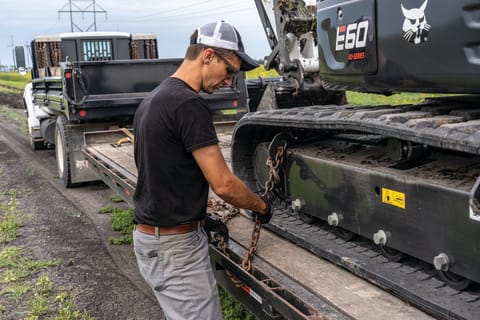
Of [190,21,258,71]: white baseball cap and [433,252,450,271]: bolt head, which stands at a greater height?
[190,21,258,71]: white baseball cap

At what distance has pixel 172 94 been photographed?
2986 millimetres

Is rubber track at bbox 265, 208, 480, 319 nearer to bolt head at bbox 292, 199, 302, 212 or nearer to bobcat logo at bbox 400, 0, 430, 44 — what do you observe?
bolt head at bbox 292, 199, 302, 212

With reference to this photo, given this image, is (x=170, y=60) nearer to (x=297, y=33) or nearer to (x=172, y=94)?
(x=297, y=33)

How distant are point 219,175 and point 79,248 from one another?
164 inches

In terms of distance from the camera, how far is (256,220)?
3.90 metres

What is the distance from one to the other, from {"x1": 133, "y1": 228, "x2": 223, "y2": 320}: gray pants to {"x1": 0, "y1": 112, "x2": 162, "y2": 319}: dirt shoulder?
1836 millimetres

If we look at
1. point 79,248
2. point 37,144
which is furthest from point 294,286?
point 37,144

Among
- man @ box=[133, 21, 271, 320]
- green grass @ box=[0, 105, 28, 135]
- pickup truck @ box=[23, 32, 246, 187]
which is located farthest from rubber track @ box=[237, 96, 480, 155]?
green grass @ box=[0, 105, 28, 135]

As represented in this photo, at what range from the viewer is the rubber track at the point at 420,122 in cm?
250

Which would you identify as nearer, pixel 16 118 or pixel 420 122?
pixel 420 122

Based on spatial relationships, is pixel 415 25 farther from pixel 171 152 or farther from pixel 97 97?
pixel 97 97

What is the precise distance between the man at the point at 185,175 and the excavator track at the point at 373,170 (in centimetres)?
66

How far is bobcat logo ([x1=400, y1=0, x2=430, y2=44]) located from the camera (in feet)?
9.27

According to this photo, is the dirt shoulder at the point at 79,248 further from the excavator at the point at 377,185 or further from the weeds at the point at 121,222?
the excavator at the point at 377,185
